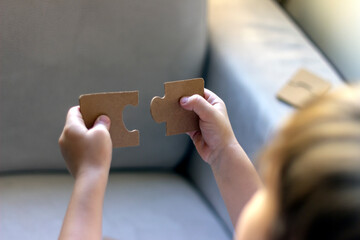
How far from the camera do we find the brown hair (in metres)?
0.36

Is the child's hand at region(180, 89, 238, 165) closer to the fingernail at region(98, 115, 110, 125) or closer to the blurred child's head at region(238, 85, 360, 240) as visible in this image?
the fingernail at region(98, 115, 110, 125)

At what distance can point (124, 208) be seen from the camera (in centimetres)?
→ 100

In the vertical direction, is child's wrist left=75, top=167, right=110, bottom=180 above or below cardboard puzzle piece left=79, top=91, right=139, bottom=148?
below

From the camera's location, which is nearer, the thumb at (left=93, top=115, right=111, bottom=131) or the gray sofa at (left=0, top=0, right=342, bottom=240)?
the thumb at (left=93, top=115, right=111, bottom=131)

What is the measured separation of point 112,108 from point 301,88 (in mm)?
478

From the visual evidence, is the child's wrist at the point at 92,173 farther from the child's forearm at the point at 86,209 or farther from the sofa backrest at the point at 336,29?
the sofa backrest at the point at 336,29

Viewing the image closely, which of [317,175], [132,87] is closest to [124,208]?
[132,87]

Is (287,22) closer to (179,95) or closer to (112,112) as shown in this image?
(179,95)

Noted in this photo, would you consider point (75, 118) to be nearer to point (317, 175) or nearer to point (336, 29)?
point (317, 175)

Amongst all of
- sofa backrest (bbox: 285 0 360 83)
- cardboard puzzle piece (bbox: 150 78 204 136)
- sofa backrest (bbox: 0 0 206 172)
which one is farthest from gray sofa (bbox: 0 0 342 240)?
cardboard puzzle piece (bbox: 150 78 204 136)

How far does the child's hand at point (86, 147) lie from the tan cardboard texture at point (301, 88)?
464mm

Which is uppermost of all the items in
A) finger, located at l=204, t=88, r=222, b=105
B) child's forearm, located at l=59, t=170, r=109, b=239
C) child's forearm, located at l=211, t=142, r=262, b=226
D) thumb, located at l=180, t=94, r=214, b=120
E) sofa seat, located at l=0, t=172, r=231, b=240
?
thumb, located at l=180, t=94, r=214, b=120

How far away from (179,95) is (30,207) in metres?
0.41

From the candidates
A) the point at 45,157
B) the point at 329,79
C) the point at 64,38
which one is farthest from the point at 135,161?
the point at 329,79
